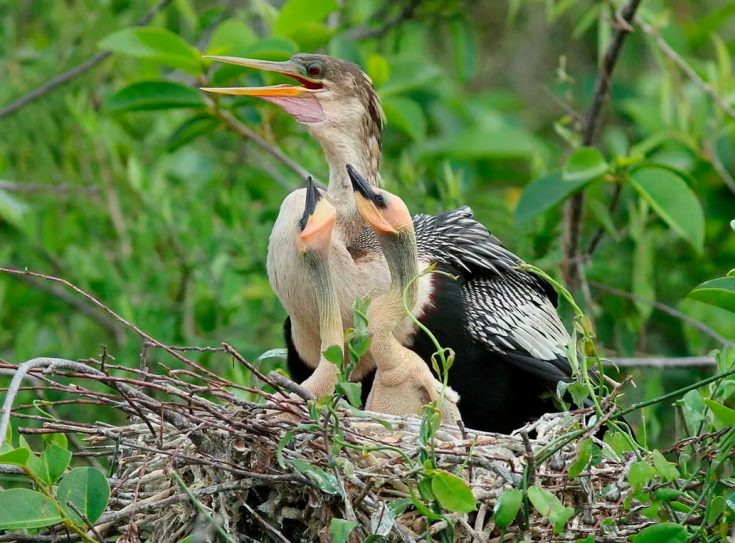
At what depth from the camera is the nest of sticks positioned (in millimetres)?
3385

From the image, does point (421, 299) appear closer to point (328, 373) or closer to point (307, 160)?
point (328, 373)

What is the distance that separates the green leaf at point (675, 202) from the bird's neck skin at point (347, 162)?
1119mm

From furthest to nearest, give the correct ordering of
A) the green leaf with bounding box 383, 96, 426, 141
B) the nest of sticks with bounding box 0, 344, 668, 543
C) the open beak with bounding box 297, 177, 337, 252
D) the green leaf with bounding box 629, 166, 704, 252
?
the green leaf with bounding box 383, 96, 426, 141 < the green leaf with bounding box 629, 166, 704, 252 < the open beak with bounding box 297, 177, 337, 252 < the nest of sticks with bounding box 0, 344, 668, 543

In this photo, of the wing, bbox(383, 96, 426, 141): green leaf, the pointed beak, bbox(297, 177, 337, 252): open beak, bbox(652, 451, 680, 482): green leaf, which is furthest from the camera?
bbox(383, 96, 426, 141): green leaf

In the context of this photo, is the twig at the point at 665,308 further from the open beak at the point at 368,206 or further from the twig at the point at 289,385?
the twig at the point at 289,385

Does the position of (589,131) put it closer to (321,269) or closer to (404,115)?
(404,115)

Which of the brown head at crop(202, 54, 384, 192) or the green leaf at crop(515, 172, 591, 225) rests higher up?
the brown head at crop(202, 54, 384, 192)

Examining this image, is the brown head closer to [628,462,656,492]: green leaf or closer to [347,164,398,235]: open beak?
[347,164,398,235]: open beak

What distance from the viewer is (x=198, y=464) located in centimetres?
348

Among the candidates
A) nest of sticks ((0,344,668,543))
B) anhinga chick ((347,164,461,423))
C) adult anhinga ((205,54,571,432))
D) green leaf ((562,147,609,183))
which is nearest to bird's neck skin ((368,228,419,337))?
anhinga chick ((347,164,461,423))

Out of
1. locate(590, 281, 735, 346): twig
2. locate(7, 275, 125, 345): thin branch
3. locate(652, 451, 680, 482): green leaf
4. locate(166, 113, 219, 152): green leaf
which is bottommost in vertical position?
locate(7, 275, 125, 345): thin branch

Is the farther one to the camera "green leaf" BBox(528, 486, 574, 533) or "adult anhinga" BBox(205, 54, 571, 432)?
"adult anhinga" BBox(205, 54, 571, 432)

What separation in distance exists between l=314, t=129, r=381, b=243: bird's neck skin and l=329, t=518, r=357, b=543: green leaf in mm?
1571

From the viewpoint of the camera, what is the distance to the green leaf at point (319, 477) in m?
3.33
